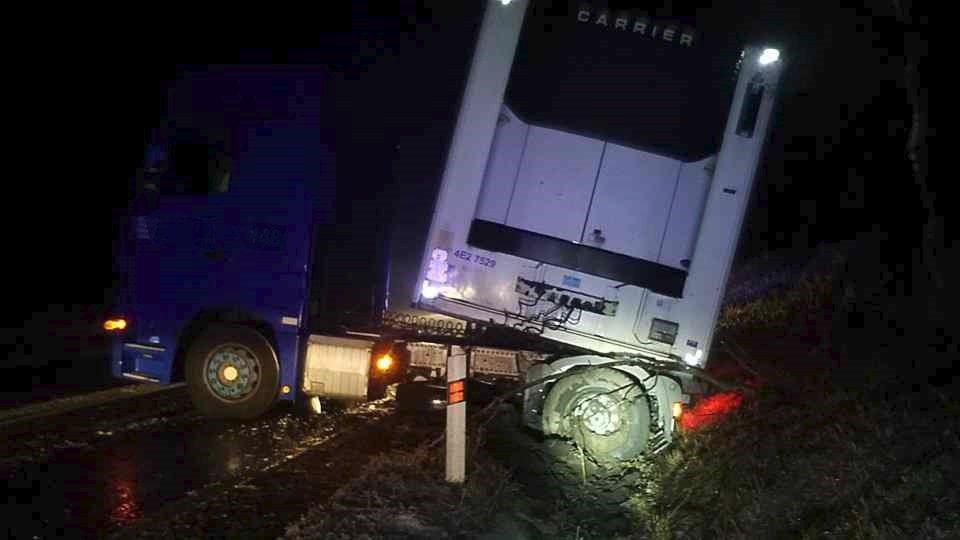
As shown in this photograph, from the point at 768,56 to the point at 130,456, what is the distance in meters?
6.24

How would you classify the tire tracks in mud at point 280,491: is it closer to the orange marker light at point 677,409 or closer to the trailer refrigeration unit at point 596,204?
the trailer refrigeration unit at point 596,204

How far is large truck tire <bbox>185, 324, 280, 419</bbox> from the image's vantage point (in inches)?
301

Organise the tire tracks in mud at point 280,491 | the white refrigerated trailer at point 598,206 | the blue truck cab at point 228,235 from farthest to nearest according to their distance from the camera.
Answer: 1. the blue truck cab at point 228,235
2. the white refrigerated trailer at point 598,206
3. the tire tracks in mud at point 280,491

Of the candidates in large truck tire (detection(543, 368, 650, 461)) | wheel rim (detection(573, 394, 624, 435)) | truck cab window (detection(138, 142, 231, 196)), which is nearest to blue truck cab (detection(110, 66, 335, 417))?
truck cab window (detection(138, 142, 231, 196))

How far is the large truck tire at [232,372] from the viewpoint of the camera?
765 cm

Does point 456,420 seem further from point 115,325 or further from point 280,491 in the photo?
point 115,325

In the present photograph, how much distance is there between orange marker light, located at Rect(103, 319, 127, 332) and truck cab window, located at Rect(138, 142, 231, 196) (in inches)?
52.7

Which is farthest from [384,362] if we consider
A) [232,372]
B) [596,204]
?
[596,204]

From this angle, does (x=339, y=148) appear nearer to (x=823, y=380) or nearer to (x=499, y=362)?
(x=499, y=362)

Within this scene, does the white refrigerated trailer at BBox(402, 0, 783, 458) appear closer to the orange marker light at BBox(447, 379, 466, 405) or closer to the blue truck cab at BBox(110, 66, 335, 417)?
the orange marker light at BBox(447, 379, 466, 405)

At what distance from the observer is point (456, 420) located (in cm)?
591

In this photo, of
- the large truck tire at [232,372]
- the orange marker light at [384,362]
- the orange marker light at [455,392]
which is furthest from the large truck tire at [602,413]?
the large truck tire at [232,372]

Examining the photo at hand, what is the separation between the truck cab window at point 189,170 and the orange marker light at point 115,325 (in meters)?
1.34

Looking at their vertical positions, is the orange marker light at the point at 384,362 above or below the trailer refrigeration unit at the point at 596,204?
below
